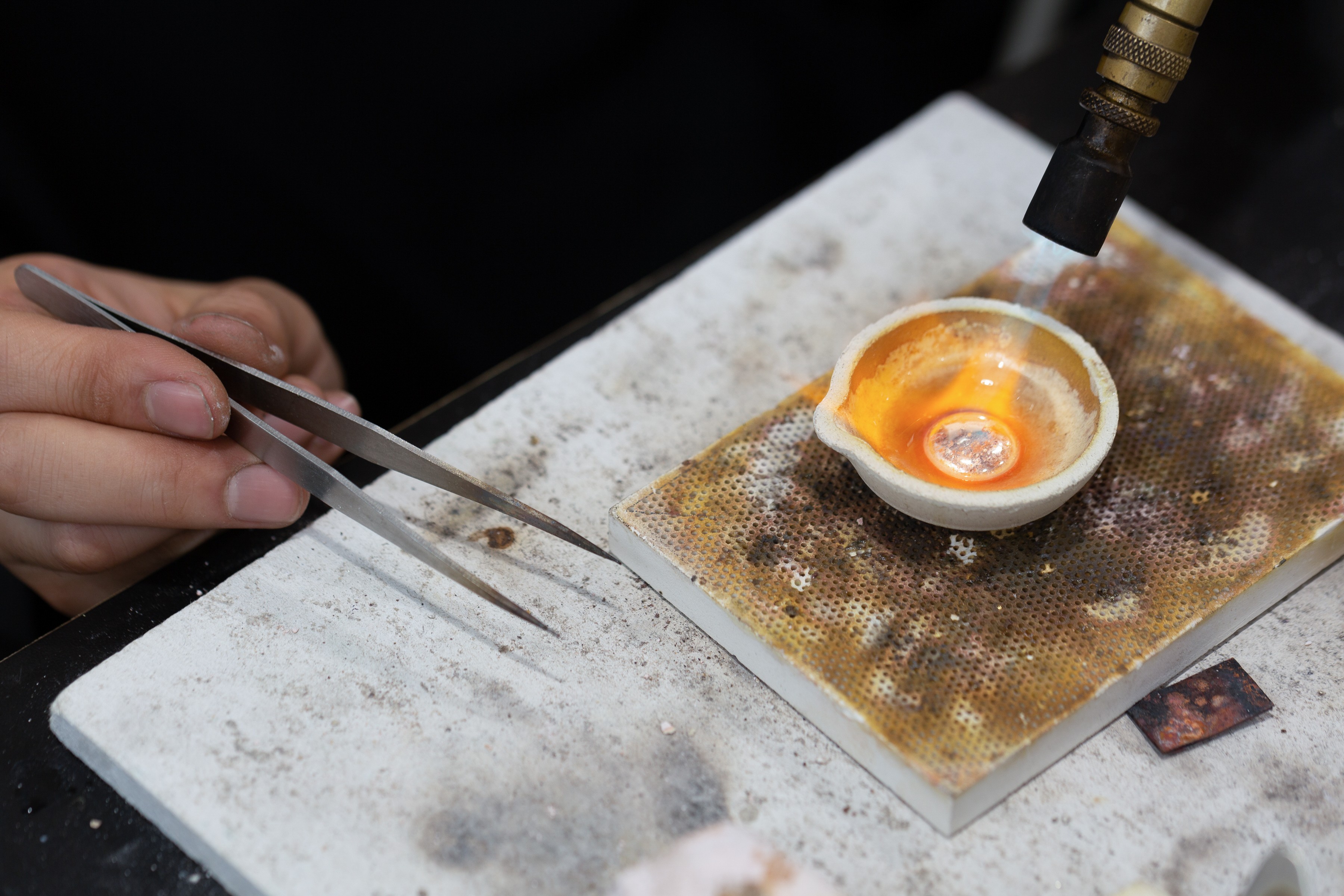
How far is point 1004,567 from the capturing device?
1136 millimetres

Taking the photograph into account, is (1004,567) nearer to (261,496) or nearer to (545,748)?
(545,748)

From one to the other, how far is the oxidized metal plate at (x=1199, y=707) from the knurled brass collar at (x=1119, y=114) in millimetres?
599

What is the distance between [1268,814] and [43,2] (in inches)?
83.1

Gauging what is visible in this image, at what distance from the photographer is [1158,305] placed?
1.42 meters

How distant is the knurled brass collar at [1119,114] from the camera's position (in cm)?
104

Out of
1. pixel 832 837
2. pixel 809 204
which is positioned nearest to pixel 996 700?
pixel 832 837

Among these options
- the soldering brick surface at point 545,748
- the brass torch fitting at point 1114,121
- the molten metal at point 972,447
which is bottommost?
the soldering brick surface at point 545,748

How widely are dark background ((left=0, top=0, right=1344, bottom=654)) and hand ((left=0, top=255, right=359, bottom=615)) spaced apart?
1.36 feet

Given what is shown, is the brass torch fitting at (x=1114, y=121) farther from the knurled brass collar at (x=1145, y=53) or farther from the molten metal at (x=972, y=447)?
the molten metal at (x=972, y=447)

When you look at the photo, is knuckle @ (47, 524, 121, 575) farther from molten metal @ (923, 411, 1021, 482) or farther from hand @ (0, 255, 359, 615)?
molten metal @ (923, 411, 1021, 482)

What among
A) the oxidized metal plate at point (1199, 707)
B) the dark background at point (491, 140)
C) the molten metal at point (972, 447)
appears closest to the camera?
Answer: the oxidized metal plate at point (1199, 707)

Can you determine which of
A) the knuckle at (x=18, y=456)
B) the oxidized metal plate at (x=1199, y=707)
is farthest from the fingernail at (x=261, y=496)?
the oxidized metal plate at (x=1199, y=707)

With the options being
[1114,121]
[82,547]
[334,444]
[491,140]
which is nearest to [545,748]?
[334,444]

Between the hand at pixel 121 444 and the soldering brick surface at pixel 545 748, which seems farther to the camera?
the hand at pixel 121 444
